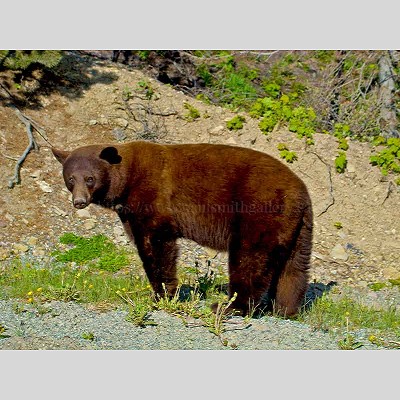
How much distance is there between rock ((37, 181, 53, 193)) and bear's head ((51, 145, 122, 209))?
5128 mm

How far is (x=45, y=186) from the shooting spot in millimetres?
15188

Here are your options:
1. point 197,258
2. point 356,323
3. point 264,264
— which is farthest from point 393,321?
point 197,258

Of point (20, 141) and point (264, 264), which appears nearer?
point (264, 264)

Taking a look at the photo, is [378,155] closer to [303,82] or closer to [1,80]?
[303,82]

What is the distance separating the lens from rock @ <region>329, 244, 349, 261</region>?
1466cm

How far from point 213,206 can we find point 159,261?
3.56 feet

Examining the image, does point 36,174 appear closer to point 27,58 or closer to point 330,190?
point 27,58

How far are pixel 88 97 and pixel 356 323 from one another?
997cm

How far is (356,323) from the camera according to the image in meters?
9.95

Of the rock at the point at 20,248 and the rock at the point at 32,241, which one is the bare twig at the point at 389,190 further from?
the rock at the point at 20,248

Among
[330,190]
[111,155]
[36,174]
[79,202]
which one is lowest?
[36,174]

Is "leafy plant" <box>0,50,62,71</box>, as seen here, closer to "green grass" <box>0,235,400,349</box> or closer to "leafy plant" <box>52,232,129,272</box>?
"leafy plant" <box>52,232,129,272</box>

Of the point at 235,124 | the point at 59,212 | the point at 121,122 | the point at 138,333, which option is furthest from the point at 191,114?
the point at 138,333

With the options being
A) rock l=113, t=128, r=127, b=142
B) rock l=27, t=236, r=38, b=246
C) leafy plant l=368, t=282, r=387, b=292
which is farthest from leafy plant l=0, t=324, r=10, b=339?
rock l=113, t=128, r=127, b=142
